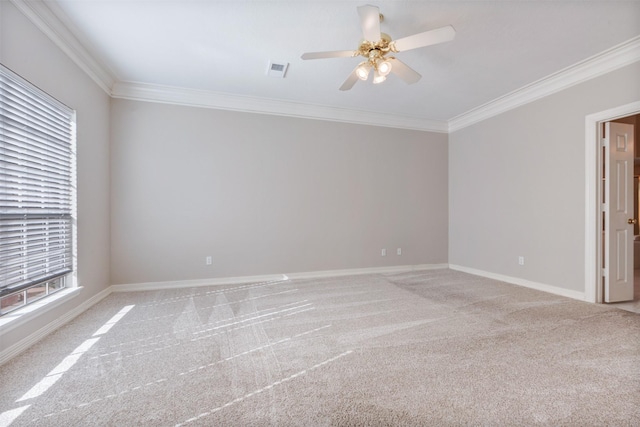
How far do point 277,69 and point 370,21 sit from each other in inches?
A: 58.5

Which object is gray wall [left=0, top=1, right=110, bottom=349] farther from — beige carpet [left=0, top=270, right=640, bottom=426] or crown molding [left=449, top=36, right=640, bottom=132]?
crown molding [left=449, top=36, right=640, bottom=132]

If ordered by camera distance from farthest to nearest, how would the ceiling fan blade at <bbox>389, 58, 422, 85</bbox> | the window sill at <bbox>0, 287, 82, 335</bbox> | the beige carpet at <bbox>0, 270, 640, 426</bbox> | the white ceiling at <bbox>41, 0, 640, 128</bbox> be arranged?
the ceiling fan blade at <bbox>389, 58, 422, 85</bbox>, the white ceiling at <bbox>41, 0, 640, 128</bbox>, the window sill at <bbox>0, 287, 82, 335</bbox>, the beige carpet at <bbox>0, 270, 640, 426</bbox>

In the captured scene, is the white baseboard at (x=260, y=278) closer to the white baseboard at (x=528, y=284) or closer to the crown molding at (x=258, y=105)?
the white baseboard at (x=528, y=284)

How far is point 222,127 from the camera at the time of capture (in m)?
4.12

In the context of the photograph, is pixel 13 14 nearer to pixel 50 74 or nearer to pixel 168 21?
pixel 50 74

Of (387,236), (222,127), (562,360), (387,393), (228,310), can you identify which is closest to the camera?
(387,393)

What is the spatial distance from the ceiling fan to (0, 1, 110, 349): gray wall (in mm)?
2143

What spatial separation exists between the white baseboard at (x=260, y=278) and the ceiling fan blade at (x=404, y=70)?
3.05m

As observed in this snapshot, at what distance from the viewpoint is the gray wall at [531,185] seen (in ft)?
11.0

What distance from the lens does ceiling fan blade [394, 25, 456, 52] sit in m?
2.07

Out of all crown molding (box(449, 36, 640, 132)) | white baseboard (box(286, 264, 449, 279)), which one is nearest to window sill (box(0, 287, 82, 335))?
white baseboard (box(286, 264, 449, 279))

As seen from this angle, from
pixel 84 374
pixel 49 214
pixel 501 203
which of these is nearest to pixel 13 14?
pixel 49 214

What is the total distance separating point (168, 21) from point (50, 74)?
1.14m

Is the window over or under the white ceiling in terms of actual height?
under
